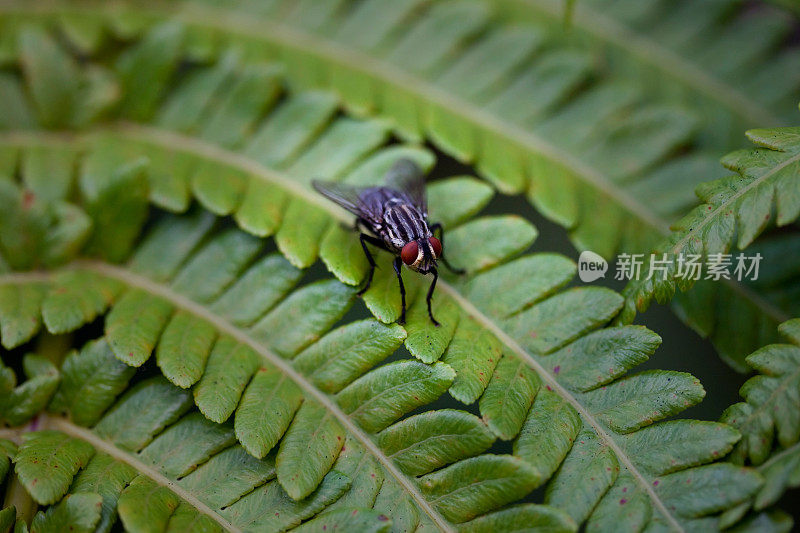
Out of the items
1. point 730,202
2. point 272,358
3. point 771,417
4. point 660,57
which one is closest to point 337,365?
point 272,358

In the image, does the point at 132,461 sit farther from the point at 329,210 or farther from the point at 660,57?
the point at 660,57

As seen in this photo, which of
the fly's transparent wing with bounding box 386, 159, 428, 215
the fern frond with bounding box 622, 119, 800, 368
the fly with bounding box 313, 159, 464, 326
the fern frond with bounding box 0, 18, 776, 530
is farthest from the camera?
the fly's transparent wing with bounding box 386, 159, 428, 215

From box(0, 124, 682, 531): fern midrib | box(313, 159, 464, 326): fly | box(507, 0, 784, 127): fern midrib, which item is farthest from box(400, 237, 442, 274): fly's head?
box(507, 0, 784, 127): fern midrib

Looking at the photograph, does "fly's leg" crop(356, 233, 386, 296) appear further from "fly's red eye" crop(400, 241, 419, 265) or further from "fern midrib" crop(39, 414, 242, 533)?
"fern midrib" crop(39, 414, 242, 533)

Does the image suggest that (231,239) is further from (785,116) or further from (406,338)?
(785,116)

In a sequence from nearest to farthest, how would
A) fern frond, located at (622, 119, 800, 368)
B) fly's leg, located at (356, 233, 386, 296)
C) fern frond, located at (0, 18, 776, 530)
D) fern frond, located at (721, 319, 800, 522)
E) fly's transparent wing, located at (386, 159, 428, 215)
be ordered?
1. fern frond, located at (721, 319, 800, 522)
2. fern frond, located at (0, 18, 776, 530)
3. fern frond, located at (622, 119, 800, 368)
4. fly's leg, located at (356, 233, 386, 296)
5. fly's transparent wing, located at (386, 159, 428, 215)

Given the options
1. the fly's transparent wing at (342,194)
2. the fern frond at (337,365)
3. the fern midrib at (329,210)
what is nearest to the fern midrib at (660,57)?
the fern frond at (337,365)
